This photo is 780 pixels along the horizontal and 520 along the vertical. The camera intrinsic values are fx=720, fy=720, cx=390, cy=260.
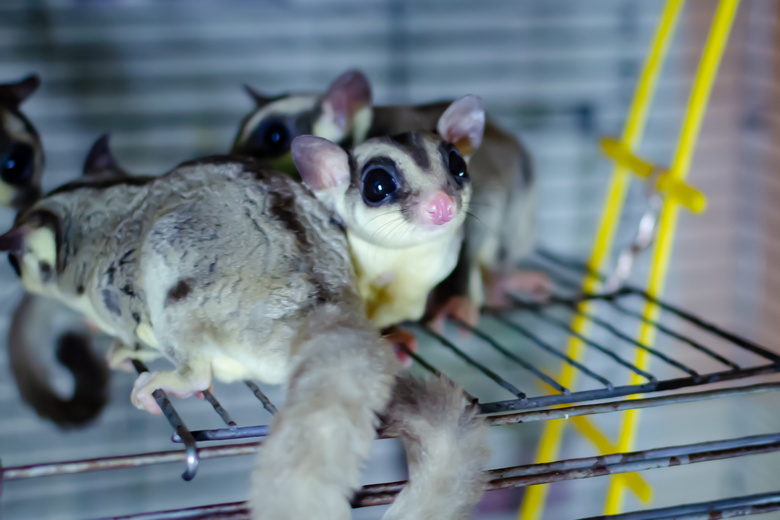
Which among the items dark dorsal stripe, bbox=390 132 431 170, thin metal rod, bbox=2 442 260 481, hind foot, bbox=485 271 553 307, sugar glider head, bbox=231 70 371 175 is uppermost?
sugar glider head, bbox=231 70 371 175

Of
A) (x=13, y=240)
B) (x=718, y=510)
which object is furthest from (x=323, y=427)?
(x=13, y=240)

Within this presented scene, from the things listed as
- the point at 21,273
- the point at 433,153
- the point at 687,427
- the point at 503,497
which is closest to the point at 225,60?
the point at 21,273

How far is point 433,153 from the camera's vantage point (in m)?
0.95

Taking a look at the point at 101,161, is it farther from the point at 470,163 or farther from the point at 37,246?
the point at 470,163

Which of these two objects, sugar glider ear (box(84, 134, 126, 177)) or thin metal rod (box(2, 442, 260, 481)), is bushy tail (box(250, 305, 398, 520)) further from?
sugar glider ear (box(84, 134, 126, 177))

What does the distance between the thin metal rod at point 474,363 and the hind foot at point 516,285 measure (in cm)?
26

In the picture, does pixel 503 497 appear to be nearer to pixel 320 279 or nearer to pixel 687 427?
pixel 687 427

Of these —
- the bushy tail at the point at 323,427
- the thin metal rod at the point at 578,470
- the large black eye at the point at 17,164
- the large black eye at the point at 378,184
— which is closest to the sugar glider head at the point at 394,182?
the large black eye at the point at 378,184

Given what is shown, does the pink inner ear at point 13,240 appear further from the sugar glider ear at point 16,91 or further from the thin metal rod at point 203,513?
the thin metal rod at point 203,513

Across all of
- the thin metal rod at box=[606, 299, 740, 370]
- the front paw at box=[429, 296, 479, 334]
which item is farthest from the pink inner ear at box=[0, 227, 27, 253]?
the thin metal rod at box=[606, 299, 740, 370]

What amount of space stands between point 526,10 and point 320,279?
1.11 meters

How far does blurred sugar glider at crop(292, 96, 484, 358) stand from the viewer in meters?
0.92

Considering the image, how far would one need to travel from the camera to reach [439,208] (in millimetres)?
895

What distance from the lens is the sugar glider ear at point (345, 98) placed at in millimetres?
1143
